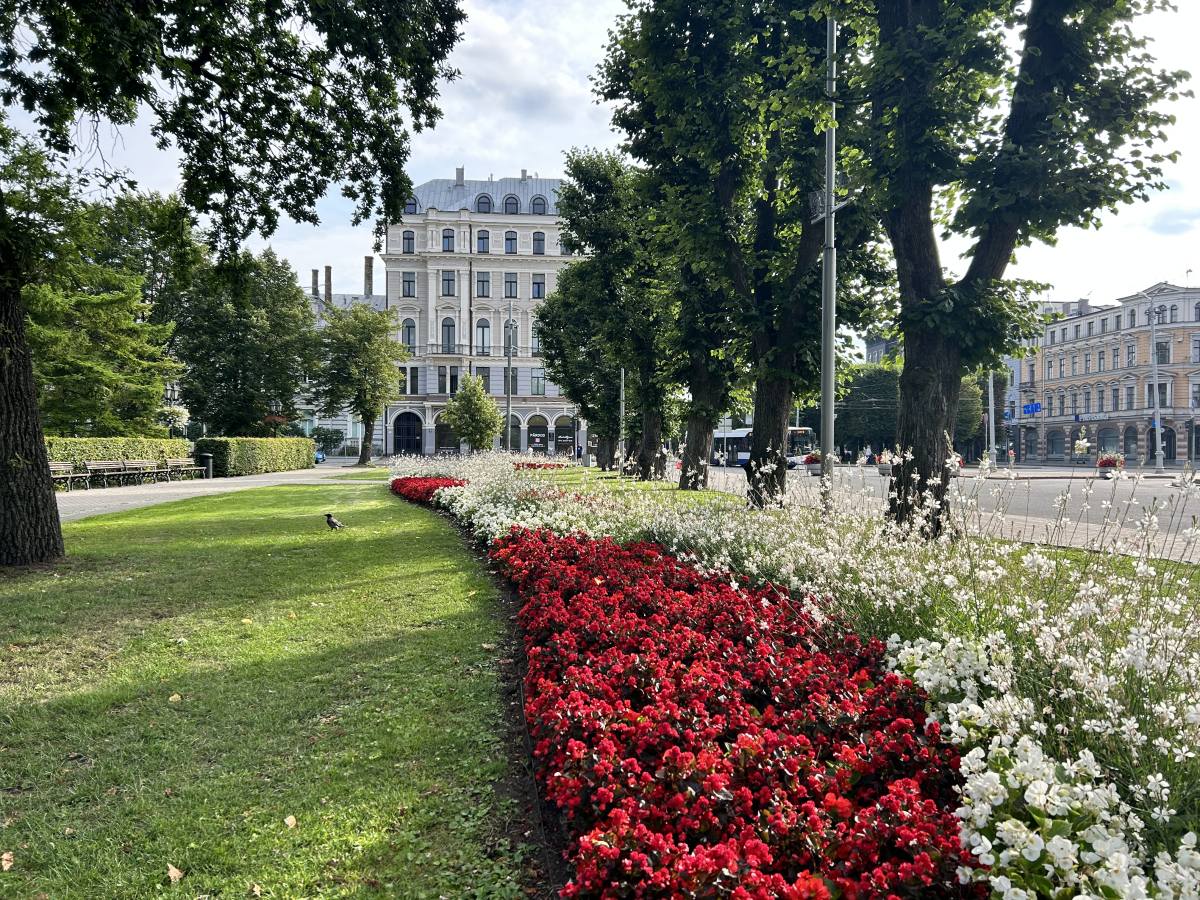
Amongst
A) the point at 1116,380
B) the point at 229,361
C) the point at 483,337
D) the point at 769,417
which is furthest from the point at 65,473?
the point at 1116,380

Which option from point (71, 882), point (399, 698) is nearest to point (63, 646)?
point (399, 698)

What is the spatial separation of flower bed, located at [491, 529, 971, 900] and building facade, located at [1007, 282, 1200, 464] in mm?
58530

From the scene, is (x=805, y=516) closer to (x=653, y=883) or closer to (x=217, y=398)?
(x=653, y=883)

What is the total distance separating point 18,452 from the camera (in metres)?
7.75

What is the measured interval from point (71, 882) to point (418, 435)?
209 ft

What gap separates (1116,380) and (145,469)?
71.3 meters

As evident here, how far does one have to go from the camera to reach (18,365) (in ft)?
25.5

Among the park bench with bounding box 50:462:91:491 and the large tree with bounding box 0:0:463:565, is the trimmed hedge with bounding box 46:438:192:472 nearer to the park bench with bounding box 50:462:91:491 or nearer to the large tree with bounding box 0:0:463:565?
the park bench with bounding box 50:462:91:491

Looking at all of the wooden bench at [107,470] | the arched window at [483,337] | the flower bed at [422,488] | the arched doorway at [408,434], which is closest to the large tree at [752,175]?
the flower bed at [422,488]

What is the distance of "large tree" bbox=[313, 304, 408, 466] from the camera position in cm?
4578

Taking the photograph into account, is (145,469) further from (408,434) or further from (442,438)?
(408,434)

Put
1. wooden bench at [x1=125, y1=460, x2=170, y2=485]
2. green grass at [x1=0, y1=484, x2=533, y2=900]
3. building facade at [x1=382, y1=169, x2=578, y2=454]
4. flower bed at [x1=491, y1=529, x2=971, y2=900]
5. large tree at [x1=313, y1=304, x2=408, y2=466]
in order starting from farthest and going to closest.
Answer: building facade at [x1=382, y1=169, x2=578, y2=454]
large tree at [x1=313, y1=304, x2=408, y2=466]
wooden bench at [x1=125, y1=460, x2=170, y2=485]
green grass at [x1=0, y1=484, x2=533, y2=900]
flower bed at [x1=491, y1=529, x2=971, y2=900]

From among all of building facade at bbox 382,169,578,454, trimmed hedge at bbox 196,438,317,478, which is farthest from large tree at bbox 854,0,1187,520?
building facade at bbox 382,169,578,454

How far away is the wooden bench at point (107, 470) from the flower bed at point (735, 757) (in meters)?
22.9
